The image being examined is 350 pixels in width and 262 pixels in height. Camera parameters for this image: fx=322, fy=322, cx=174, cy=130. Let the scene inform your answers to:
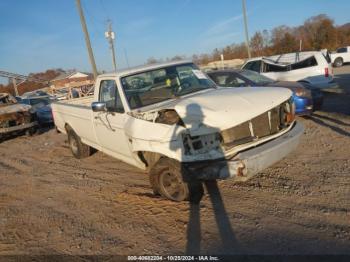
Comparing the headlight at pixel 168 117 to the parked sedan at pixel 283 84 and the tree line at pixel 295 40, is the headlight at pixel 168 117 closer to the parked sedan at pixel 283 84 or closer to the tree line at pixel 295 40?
the parked sedan at pixel 283 84

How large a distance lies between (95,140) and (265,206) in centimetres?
384

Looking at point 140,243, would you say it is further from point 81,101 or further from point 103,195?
point 81,101

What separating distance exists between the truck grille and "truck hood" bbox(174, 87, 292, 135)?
0.46 feet

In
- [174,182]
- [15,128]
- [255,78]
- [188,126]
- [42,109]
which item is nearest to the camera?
[188,126]

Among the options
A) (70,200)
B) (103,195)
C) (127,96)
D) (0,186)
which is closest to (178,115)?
(127,96)

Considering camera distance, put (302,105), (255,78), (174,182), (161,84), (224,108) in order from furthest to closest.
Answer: (255,78) < (302,105) < (161,84) < (174,182) < (224,108)

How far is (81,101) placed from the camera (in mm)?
9609

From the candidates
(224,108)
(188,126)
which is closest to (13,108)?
(188,126)

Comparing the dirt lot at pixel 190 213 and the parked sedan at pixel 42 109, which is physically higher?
the parked sedan at pixel 42 109

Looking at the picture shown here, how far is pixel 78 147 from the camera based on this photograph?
26.7 feet

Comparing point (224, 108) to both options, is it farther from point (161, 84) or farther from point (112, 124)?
point (112, 124)

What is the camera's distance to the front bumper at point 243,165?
397 centimetres

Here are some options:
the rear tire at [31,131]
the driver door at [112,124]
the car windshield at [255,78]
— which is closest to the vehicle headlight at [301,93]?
the car windshield at [255,78]

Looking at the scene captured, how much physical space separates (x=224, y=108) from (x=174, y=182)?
133 cm
